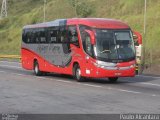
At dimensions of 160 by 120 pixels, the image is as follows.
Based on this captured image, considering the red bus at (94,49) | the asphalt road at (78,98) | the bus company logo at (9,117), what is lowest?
the asphalt road at (78,98)

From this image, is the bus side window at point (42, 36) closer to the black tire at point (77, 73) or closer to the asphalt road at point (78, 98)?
the black tire at point (77, 73)

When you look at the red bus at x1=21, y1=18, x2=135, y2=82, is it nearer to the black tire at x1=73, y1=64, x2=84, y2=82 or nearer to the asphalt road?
the black tire at x1=73, y1=64, x2=84, y2=82

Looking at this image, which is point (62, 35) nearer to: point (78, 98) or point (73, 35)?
point (73, 35)

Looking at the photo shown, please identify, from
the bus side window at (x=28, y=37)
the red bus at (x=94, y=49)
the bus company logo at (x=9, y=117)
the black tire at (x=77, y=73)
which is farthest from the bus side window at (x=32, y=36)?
the bus company logo at (x=9, y=117)

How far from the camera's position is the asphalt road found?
14.7 meters

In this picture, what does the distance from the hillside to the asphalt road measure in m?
16.8

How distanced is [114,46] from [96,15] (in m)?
36.3

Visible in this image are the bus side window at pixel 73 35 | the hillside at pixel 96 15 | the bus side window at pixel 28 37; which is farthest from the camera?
the hillside at pixel 96 15

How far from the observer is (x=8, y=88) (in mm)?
21562

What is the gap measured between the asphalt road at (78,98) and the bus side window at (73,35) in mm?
2699

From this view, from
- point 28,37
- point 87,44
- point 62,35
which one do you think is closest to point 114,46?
point 87,44

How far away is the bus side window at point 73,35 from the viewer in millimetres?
25438

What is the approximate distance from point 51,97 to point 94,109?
3.61 meters

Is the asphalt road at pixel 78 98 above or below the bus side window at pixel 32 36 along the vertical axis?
below
